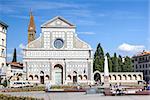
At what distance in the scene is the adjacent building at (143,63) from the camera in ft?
264

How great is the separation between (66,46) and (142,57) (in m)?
25.7

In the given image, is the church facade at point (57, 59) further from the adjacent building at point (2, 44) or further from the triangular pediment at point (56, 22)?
the adjacent building at point (2, 44)

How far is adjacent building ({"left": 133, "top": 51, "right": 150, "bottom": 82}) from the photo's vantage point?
8038 cm

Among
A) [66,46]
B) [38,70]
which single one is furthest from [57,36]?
A: [38,70]

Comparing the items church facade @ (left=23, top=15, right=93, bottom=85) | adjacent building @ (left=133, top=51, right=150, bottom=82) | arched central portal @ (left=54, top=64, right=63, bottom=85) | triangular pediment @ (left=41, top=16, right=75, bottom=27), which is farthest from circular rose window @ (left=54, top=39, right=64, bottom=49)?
adjacent building @ (left=133, top=51, right=150, bottom=82)

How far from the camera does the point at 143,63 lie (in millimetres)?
84062

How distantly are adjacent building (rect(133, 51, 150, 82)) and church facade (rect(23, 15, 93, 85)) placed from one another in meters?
19.4

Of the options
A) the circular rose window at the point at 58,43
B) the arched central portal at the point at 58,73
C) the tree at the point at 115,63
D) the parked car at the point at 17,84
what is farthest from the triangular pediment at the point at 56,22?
the parked car at the point at 17,84

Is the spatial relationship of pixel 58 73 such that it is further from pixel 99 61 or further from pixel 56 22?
pixel 99 61

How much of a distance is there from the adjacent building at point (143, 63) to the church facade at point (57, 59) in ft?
63.8

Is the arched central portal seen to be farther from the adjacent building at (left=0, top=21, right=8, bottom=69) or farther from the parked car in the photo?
the adjacent building at (left=0, top=21, right=8, bottom=69)

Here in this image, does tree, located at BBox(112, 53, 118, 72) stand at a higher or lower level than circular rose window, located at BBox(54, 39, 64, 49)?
lower

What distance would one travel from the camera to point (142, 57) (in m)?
84.8

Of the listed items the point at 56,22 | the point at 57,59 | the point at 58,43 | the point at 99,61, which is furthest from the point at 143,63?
the point at 56,22
